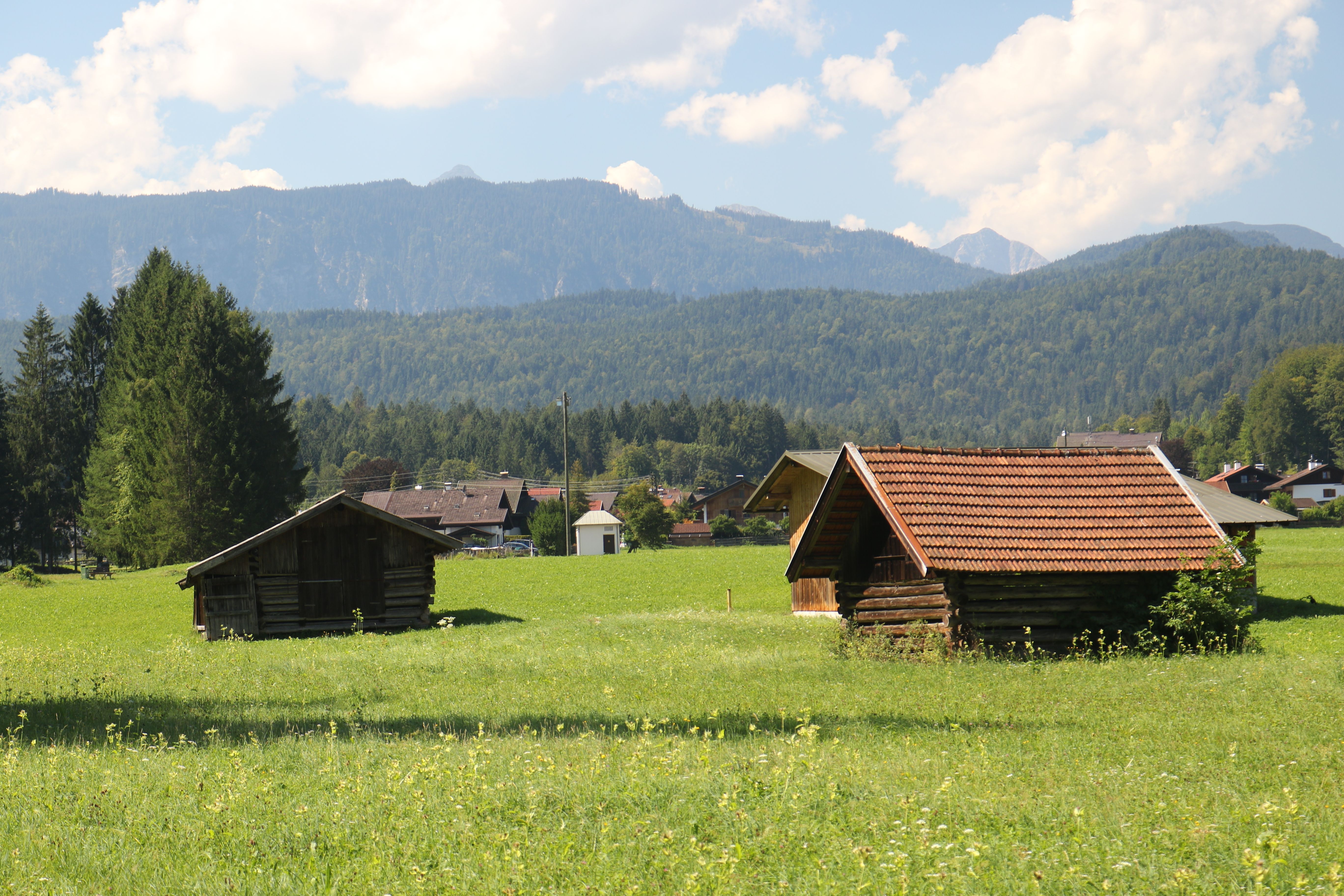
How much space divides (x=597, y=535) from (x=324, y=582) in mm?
60560

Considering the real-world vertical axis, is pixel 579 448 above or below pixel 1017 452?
above

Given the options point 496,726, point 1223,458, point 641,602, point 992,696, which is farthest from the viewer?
point 1223,458

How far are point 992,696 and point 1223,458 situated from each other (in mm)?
174819

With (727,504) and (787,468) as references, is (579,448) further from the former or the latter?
(787,468)

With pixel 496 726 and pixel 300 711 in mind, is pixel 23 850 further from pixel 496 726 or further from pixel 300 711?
pixel 300 711

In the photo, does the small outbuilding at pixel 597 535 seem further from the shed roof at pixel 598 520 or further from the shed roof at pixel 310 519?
the shed roof at pixel 310 519

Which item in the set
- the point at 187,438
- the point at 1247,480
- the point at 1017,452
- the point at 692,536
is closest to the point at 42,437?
the point at 187,438

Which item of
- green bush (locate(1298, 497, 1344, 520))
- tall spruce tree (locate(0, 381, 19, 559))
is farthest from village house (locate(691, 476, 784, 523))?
tall spruce tree (locate(0, 381, 19, 559))

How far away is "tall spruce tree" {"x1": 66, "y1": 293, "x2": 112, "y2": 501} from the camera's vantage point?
7238cm

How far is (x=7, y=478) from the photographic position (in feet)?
231

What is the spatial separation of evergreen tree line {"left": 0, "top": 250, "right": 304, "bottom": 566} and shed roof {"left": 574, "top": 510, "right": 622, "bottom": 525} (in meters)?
29.5

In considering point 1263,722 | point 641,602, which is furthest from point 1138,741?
point 641,602

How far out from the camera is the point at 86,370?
242ft

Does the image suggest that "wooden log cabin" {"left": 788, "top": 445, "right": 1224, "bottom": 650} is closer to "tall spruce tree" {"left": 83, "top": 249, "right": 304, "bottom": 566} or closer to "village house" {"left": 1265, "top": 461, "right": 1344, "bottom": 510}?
"tall spruce tree" {"left": 83, "top": 249, "right": 304, "bottom": 566}
